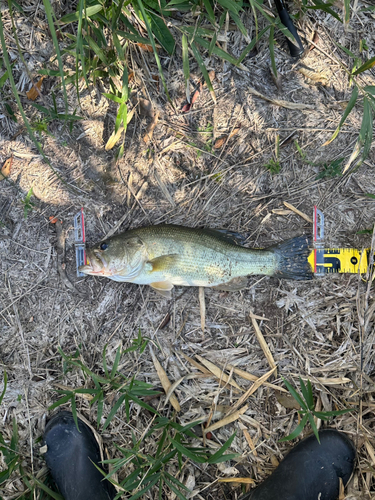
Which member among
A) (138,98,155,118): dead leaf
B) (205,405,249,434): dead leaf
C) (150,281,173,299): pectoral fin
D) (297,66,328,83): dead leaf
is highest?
(297,66,328,83): dead leaf

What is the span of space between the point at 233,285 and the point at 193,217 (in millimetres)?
872

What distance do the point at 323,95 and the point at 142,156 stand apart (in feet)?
6.96

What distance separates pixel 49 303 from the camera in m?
3.95

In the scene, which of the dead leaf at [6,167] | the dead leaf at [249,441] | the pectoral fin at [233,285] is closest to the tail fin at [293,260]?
the pectoral fin at [233,285]

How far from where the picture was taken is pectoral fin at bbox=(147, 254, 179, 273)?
3631 mm

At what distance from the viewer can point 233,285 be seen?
3791 mm

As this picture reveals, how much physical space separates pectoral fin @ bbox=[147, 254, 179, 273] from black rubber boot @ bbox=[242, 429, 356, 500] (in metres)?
2.40

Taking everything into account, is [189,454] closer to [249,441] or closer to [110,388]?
[249,441]

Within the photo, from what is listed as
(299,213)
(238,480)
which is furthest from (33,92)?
(238,480)

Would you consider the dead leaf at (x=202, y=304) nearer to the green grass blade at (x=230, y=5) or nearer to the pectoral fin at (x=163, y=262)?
the pectoral fin at (x=163, y=262)

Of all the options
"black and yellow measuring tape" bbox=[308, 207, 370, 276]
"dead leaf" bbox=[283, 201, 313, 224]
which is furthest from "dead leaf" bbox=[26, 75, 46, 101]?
"black and yellow measuring tape" bbox=[308, 207, 370, 276]

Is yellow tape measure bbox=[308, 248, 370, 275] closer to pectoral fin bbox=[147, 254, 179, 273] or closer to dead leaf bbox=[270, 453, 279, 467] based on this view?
pectoral fin bbox=[147, 254, 179, 273]

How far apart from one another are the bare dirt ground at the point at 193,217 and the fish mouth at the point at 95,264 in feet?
1.40

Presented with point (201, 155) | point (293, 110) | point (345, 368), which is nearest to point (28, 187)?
point (201, 155)
